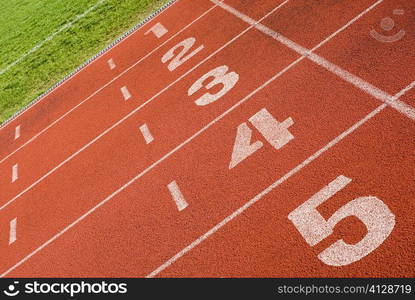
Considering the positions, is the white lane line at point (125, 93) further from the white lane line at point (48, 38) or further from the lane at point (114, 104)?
the white lane line at point (48, 38)

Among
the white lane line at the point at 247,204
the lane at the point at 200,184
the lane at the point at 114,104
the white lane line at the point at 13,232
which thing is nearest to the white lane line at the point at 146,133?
the lane at the point at 114,104

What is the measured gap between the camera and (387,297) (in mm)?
3656

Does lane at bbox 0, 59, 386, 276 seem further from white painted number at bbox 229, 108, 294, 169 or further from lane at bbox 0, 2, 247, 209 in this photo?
lane at bbox 0, 2, 247, 209

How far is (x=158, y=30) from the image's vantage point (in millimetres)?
10312

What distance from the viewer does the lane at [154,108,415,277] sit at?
3.96 metres

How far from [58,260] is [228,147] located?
10.3 ft

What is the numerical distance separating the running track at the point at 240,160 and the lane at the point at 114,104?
4 centimetres

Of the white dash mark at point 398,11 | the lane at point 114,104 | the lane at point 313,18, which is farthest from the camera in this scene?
the lane at point 114,104

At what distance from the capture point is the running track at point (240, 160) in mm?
4422

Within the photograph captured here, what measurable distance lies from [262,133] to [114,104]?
4.17m

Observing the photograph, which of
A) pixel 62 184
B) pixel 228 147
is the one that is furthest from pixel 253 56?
pixel 62 184

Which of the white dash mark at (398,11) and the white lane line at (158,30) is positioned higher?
the white lane line at (158,30)

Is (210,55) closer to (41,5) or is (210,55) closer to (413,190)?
(413,190)

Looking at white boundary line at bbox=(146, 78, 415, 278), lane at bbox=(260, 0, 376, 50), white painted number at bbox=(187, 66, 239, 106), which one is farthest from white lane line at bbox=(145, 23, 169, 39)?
white boundary line at bbox=(146, 78, 415, 278)
